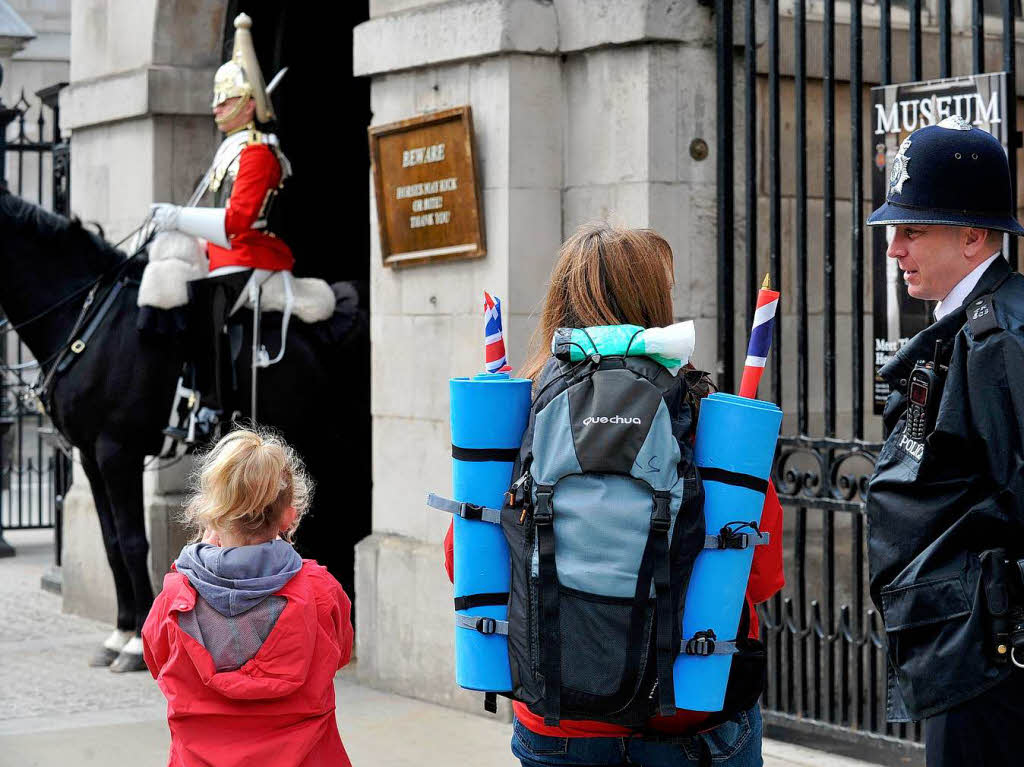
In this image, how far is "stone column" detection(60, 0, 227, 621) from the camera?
9.48 m

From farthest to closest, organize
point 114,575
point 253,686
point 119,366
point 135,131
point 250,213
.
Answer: point 135,131, point 114,575, point 119,366, point 250,213, point 253,686

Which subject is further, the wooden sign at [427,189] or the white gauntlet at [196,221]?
the white gauntlet at [196,221]

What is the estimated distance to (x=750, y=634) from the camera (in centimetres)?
319

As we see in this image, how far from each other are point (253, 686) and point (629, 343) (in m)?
1.31

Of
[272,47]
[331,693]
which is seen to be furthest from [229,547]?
[272,47]

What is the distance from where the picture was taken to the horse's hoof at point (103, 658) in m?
8.48

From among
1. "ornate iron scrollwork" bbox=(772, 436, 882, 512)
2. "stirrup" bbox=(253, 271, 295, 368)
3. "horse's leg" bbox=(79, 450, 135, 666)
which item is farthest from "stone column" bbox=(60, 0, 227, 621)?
"ornate iron scrollwork" bbox=(772, 436, 882, 512)

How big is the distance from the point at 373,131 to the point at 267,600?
413 cm

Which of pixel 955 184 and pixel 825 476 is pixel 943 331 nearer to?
pixel 955 184

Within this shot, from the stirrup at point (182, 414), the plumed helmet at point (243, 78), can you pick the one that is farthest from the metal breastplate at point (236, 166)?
the stirrup at point (182, 414)

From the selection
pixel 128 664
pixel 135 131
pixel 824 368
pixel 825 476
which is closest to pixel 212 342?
pixel 128 664

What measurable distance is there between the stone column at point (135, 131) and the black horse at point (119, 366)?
1019 mm

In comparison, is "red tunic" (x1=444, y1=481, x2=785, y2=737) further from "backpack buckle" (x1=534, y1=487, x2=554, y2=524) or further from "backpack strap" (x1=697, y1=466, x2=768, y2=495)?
"backpack buckle" (x1=534, y1=487, x2=554, y2=524)

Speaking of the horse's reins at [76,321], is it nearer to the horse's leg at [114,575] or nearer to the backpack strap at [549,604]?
the horse's leg at [114,575]
